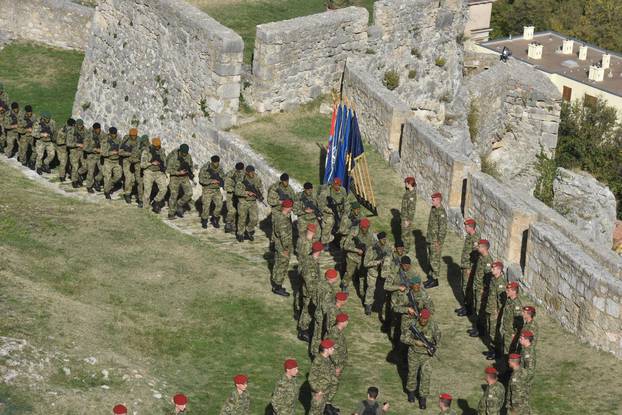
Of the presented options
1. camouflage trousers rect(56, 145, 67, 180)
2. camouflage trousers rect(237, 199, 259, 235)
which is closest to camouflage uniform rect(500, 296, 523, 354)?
camouflage trousers rect(237, 199, 259, 235)

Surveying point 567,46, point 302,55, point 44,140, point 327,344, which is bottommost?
point 567,46

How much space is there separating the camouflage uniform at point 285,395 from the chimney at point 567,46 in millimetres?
68091

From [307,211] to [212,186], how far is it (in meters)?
2.43

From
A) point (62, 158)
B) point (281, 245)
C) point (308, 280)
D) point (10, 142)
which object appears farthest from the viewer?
point (10, 142)

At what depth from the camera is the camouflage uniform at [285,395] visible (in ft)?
50.4

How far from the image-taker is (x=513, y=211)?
19.9 m

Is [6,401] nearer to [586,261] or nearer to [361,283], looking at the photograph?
[361,283]

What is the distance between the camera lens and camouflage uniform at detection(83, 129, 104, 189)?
957 inches

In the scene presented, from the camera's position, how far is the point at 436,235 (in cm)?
2016

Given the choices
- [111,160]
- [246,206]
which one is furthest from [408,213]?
[111,160]

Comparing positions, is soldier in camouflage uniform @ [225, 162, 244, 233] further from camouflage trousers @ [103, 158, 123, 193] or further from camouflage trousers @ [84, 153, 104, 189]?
camouflage trousers @ [84, 153, 104, 189]

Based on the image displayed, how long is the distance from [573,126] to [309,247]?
58155mm

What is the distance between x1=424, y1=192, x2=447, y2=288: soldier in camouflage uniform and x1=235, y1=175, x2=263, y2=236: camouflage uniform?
3.22 metres

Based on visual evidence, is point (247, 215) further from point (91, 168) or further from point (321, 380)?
point (321, 380)
